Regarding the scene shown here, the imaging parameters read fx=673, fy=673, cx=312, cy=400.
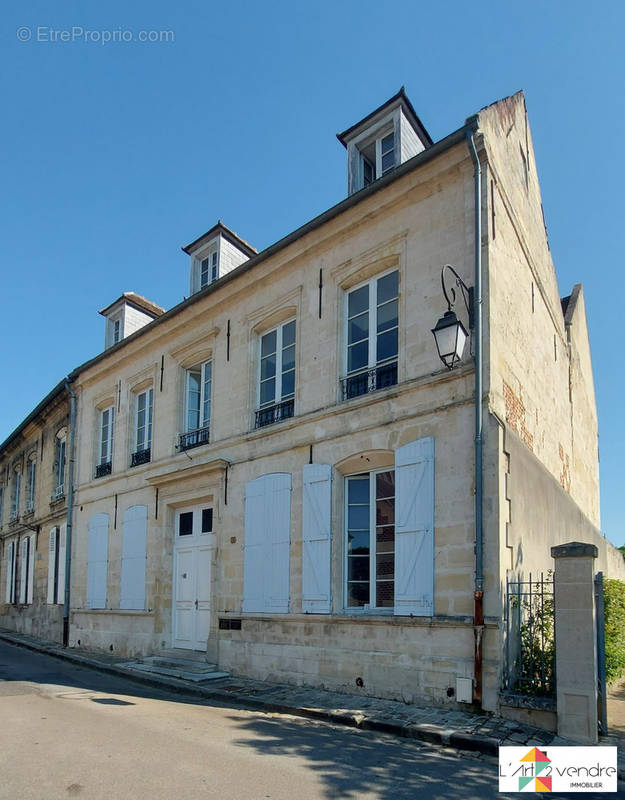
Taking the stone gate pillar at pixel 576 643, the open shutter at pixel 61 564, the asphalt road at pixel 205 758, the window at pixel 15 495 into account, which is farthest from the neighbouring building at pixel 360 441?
the window at pixel 15 495

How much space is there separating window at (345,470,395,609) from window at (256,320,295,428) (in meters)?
1.80

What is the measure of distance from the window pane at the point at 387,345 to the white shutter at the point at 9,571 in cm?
1634

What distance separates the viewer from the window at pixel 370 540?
8188mm

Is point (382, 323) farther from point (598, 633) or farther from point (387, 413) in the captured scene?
point (598, 633)

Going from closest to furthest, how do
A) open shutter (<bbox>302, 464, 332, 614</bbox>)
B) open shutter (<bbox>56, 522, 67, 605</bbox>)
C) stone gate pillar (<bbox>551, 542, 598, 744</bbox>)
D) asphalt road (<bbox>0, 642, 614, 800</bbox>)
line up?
asphalt road (<bbox>0, 642, 614, 800</bbox>)
stone gate pillar (<bbox>551, 542, 598, 744</bbox>)
open shutter (<bbox>302, 464, 332, 614</bbox>)
open shutter (<bbox>56, 522, 67, 605</bbox>)

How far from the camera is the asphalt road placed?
182 inches

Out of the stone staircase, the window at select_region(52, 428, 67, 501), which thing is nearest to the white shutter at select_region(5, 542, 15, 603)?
the window at select_region(52, 428, 67, 501)

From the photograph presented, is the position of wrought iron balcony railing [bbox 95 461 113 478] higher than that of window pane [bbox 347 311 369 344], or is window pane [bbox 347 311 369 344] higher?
window pane [bbox 347 311 369 344]

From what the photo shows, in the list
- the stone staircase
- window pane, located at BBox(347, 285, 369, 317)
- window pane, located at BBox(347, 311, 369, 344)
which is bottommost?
the stone staircase

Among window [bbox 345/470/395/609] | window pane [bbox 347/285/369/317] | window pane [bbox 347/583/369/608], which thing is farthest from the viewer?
window pane [bbox 347/285/369/317]

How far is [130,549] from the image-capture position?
12.9m

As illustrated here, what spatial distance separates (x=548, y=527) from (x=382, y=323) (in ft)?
12.2

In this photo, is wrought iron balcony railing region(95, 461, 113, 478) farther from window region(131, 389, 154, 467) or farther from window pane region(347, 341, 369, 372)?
window pane region(347, 341, 369, 372)

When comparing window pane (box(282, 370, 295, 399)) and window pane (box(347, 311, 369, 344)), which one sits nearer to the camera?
window pane (box(347, 311, 369, 344))
